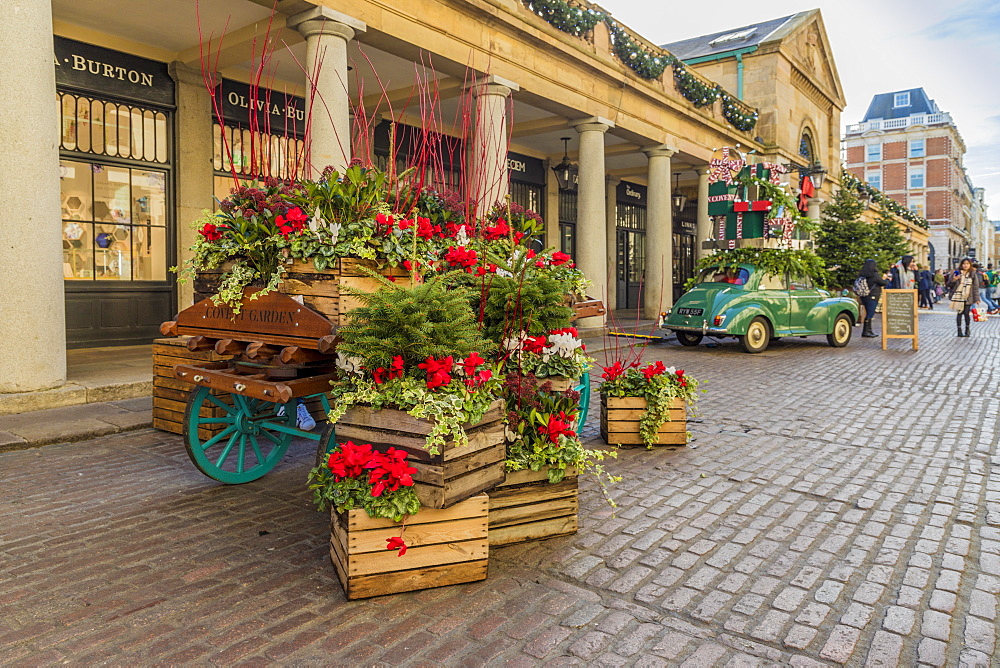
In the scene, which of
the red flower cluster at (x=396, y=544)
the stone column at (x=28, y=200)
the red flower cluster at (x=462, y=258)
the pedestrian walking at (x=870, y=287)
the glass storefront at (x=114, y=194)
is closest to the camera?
the red flower cluster at (x=396, y=544)

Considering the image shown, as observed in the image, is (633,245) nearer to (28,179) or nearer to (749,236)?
(749,236)

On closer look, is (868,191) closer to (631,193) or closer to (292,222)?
(631,193)

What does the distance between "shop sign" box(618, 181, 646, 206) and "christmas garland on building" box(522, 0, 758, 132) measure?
4.23 metres

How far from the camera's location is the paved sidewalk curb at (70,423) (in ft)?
18.2

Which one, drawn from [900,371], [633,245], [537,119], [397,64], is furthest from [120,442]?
[633,245]

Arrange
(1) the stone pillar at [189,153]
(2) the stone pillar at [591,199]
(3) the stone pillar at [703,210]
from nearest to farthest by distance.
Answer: (1) the stone pillar at [189,153] < (2) the stone pillar at [591,199] < (3) the stone pillar at [703,210]

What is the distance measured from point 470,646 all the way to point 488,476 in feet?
2.88

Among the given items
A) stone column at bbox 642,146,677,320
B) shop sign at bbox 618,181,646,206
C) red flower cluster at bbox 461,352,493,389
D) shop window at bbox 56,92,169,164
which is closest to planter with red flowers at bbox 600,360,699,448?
red flower cluster at bbox 461,352,493,389

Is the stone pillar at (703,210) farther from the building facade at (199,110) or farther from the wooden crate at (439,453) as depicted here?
the wooden crate at (439,453)

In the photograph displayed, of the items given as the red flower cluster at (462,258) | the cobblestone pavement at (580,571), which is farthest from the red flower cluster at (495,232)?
the cobblestone pavement at (580,571)

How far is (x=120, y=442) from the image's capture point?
18.9ft

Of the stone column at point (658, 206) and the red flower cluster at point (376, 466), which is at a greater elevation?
the stone column at point (658, 206)

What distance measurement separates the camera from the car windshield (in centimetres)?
1295

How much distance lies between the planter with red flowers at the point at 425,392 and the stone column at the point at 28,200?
4.64 meters
